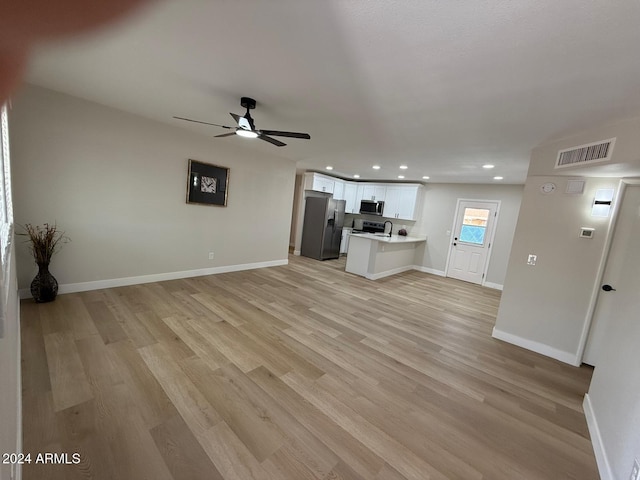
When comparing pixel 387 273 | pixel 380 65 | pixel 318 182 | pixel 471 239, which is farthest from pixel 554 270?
pixel 318 182

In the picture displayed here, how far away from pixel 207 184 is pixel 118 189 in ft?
4.08

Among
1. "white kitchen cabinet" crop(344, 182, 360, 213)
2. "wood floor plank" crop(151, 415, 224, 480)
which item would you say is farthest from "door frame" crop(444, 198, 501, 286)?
"wood floor plank" crop(151, 415, 224, 480)

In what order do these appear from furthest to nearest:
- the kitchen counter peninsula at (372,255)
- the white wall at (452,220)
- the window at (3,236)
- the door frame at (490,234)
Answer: the door frame at (490,234) → the white wall at (452,220) → the kitchen counter peninsula at (372,255) → the window at (3,236)

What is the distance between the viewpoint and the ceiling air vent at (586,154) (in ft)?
7.45

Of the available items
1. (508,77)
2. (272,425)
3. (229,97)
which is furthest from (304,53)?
(272,425)

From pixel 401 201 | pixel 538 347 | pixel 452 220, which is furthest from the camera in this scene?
pixel 401 201

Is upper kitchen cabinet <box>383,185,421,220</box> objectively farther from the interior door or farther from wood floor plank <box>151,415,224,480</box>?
wood floor plank <box>151,415,224,480</box>

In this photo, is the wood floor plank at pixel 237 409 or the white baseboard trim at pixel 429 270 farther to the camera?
the white baseboard trim at pixel 429 270

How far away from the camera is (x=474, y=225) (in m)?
6.33

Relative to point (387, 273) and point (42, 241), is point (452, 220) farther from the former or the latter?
point (42, 241)

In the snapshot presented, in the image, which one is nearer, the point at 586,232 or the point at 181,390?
the point at 181,390

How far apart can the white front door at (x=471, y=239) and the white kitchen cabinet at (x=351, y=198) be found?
290 centimetres

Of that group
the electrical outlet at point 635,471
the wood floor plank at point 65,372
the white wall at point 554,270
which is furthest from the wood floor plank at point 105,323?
the white wall at point 554,270

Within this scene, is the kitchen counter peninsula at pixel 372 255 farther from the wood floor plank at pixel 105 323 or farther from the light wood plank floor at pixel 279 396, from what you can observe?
the wood floor plank at pixel 105 323
